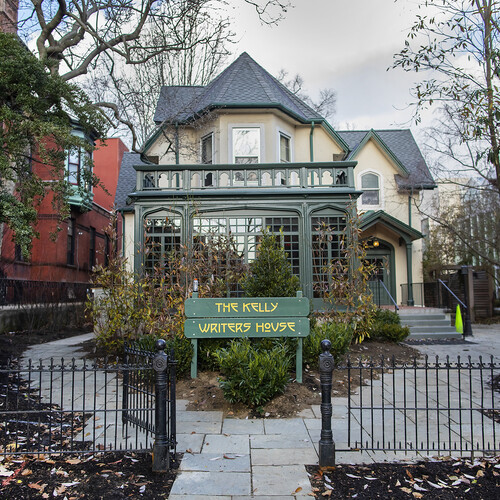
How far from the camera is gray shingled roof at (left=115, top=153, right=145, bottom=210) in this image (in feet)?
59.0

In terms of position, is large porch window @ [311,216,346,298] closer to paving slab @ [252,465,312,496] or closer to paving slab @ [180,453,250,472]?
paving slab @ [180,453,250,472]

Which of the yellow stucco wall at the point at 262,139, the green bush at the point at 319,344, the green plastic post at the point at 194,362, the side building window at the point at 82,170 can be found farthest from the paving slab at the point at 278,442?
the yellow stucco wall at the point at 262,139

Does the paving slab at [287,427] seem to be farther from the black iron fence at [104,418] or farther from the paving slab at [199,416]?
the black iron fence at [104,418]

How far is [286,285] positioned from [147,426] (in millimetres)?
4120

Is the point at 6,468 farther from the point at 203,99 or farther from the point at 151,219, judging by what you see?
the point at 203,99

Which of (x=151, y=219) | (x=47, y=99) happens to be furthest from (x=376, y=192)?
(x=47, y=99)

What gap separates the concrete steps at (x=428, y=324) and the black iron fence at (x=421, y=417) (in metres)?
5.47

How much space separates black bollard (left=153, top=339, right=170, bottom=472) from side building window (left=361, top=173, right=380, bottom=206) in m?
16.1

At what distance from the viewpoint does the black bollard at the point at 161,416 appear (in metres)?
4.05

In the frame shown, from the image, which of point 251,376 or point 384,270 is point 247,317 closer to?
point 251,376

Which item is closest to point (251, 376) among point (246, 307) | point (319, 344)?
point (246, 307)

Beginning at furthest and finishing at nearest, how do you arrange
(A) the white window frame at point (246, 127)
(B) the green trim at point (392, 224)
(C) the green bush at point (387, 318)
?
(B) the green trim at point (392, 224), (A) the white window frame at point (246, 127), (C) the green bush at point (387, 318)

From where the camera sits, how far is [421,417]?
575 cm

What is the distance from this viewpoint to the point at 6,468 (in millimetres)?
4098
